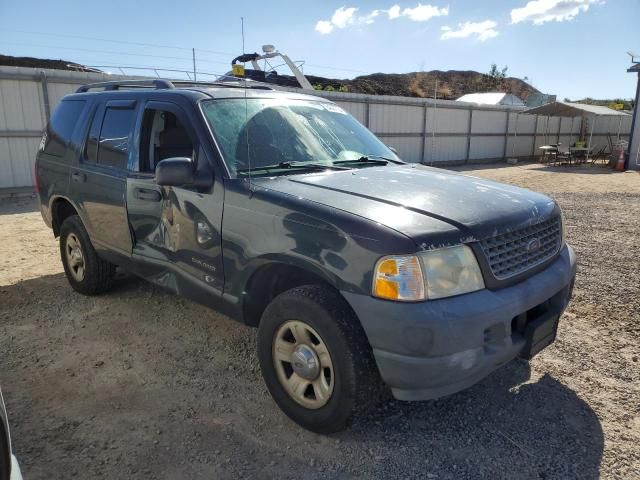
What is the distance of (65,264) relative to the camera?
5.09 m

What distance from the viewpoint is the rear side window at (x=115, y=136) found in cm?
399

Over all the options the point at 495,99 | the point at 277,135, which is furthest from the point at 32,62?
the point at 277,135

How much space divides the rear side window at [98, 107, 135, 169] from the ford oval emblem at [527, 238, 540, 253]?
10.1 feet

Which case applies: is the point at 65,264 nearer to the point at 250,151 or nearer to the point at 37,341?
the point at 37,341

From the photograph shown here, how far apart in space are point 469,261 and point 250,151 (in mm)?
1646

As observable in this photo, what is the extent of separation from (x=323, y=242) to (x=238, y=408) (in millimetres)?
1320

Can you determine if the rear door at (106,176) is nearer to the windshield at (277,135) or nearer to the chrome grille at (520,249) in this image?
the windshield at (277,135)

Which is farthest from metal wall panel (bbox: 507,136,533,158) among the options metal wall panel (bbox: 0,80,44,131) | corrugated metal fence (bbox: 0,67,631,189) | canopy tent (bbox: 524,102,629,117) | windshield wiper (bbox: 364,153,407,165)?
windshield wiper (bbox: 364,153,407,165)

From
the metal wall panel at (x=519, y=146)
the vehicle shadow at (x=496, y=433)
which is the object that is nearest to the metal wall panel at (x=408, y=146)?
the metal wall panel at (x=519, y=146)

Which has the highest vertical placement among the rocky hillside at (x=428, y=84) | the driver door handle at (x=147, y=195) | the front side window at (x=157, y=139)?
the rocky hillside at (x=428, y=84)

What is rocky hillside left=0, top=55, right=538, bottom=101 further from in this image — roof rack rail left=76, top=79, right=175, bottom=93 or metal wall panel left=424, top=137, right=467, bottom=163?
roof rack rail left=76, top=79, right=175, bottom=93

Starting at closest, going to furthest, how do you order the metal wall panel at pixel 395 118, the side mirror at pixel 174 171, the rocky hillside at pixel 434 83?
the side mirror at pixel 174 171
the metal wall panel at pixel 395 118
the rocky hillside at pixel 434 83

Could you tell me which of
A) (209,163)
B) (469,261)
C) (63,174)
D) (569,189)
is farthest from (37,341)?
(569,189)

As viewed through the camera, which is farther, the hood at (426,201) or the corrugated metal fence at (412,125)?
the corrugated metal fence at (412,125)
